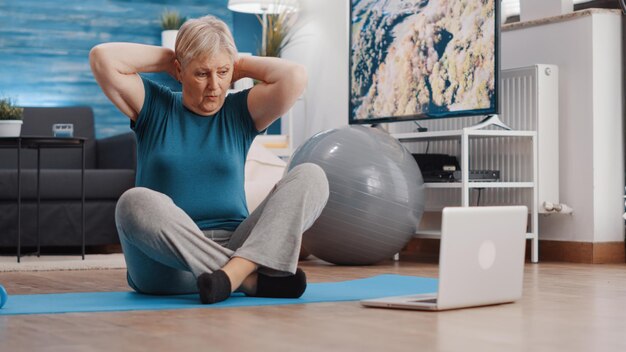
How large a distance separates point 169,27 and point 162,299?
3988mm

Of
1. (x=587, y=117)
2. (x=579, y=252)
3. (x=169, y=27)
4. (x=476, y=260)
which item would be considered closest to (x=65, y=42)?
(x=169, y=27)

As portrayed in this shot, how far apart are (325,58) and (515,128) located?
1.72 metres

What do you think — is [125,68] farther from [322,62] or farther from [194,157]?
[322,62]

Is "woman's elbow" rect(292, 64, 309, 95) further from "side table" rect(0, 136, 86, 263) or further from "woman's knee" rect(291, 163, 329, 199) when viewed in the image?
"side table" rect(0, 136, 86, 263)

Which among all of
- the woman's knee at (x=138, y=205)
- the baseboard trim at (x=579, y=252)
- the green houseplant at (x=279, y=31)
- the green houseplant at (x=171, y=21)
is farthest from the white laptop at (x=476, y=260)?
the green houseplant at (x=171, y=21)

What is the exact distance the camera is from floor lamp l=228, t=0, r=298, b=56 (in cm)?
606

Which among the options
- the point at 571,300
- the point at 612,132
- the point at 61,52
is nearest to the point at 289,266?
the point at 571,300

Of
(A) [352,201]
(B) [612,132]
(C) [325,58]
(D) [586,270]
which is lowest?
(D) [586,270]

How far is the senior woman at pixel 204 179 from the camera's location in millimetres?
2387

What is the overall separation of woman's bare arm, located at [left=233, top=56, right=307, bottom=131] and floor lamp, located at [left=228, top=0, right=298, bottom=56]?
11.3 feet

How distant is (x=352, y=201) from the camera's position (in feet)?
13.4

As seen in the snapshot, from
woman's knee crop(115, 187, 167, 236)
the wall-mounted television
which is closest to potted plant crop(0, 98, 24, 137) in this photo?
the wall-mounted television

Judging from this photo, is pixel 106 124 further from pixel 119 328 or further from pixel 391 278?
pixel 119 328

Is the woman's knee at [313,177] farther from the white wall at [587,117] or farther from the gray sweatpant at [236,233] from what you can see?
the white wall at [587,117]
